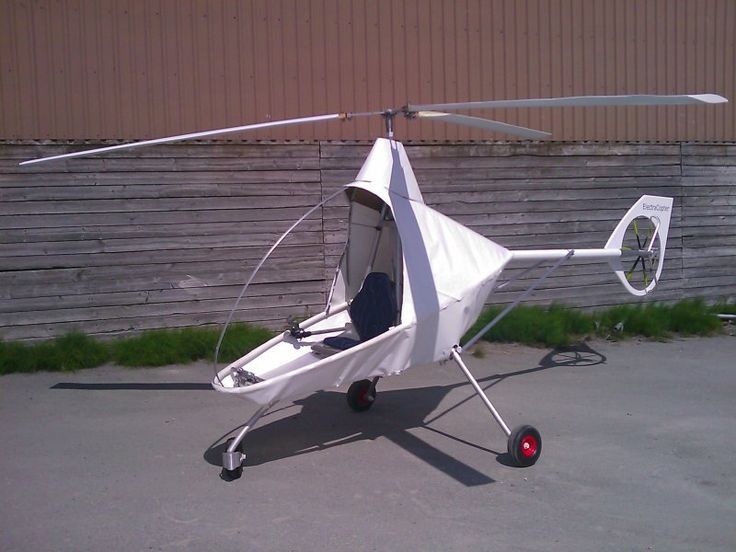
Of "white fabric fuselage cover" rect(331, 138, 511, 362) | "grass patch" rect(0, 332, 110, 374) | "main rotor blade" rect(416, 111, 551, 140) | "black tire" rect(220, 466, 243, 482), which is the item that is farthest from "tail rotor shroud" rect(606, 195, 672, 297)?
"grass patch" rect(0, 332, 110, 374)

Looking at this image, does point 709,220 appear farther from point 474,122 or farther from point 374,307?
point 374,307

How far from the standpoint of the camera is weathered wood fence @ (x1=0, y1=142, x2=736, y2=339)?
884 centimetres

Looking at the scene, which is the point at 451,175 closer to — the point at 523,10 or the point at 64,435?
the point at 523,10

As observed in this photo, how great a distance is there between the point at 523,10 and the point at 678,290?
4845 millimetres

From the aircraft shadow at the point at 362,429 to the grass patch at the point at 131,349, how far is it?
154 centimetres

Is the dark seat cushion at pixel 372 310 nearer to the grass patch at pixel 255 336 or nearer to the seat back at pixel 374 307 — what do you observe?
the seat back at pixel 374 307

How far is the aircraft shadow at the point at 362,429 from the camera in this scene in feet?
20.4

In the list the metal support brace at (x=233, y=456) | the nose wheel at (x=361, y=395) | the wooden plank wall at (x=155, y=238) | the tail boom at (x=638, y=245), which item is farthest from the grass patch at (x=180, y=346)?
the tail boom at (x=638, y=245)

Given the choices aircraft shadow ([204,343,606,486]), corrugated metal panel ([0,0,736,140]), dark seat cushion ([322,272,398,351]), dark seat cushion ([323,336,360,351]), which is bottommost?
aircraft shadow ([204,343,606,486])

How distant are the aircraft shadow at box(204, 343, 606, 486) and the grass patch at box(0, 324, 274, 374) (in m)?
1.54

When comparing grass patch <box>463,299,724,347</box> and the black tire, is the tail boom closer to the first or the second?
grass patch <box>463,299,724,347</box>

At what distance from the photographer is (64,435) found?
6.73m

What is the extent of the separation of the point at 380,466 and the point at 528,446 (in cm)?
116

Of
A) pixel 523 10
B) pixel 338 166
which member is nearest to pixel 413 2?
pixel 523 10
